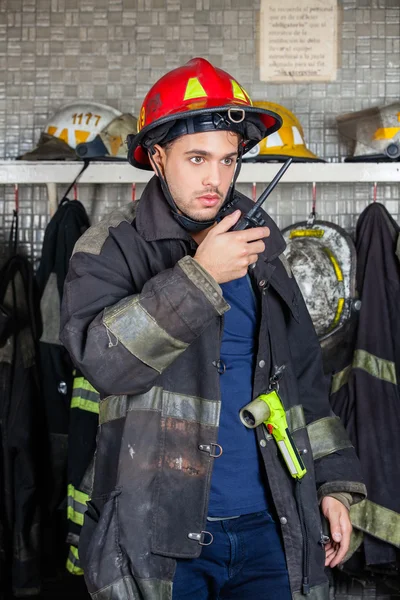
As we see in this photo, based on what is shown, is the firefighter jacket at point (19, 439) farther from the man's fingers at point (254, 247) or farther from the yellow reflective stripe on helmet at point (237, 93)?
the man's fingers at point (254, 247)

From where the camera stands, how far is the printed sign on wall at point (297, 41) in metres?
4.31

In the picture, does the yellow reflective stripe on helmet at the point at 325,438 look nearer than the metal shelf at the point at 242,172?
Yes

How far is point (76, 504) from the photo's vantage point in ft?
11.9

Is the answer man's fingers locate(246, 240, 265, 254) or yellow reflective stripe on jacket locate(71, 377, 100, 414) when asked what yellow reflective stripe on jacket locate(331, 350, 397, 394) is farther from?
man's fingers locate(246, 240, 265, 254)

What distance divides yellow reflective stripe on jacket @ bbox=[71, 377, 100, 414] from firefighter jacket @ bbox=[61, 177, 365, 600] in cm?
133

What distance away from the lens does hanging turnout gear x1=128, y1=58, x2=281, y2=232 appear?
2.34 meters

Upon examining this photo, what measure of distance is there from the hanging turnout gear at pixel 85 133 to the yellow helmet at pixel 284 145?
59 centimetres

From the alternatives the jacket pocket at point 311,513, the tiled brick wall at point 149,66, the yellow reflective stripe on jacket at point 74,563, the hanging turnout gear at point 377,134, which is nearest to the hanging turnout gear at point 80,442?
the yellow reflective stripe on jacket at point 74,563

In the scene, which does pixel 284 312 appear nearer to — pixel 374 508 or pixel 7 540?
pixel 374 508

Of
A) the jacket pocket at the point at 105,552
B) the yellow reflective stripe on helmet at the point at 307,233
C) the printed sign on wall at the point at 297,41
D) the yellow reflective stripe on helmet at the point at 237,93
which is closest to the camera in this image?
the jacket pocket at the point at 105,552

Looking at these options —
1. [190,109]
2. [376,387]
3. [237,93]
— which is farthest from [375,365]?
[190,109]

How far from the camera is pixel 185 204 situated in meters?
2.33

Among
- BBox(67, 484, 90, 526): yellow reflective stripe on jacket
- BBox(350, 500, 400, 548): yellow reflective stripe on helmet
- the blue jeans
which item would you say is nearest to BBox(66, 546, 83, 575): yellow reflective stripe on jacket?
BBox(67, 484, 90, 526): yellow reflective stripe on jacket

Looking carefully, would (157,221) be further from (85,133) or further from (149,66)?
(149,66)
